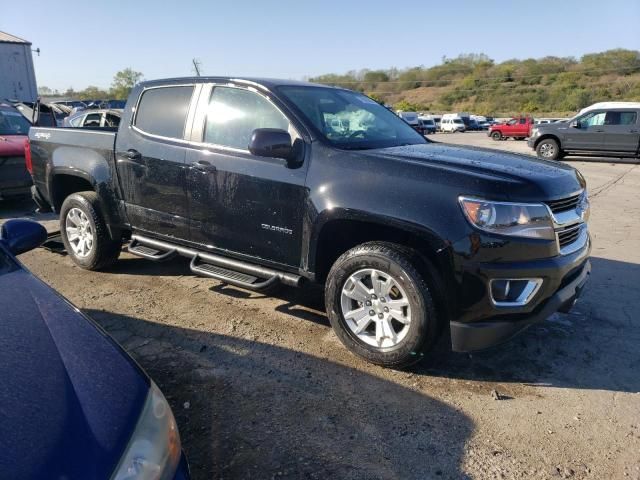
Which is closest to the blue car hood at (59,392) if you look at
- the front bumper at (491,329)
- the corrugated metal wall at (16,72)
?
the front bumper at (491,329)

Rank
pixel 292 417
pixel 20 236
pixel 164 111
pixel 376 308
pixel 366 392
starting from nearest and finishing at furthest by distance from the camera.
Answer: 1. pixel 20 236
2. pixel 292 417
3. pixel 366 392
4. pixel 376 308
5. pixel 164 111

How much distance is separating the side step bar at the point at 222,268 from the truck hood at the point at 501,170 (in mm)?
1144

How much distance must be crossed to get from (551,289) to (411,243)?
34.8 inches

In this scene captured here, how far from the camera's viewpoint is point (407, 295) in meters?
3.14

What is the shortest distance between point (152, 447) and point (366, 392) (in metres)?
1.72

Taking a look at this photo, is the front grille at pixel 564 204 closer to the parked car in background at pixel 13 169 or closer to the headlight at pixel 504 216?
the headlight at pixel 504 216

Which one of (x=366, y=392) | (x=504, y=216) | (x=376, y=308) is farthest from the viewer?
(x=376, y=308)

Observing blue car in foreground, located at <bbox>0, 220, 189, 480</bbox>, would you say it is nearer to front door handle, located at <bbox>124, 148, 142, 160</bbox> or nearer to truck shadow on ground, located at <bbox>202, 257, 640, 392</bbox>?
truck shadow on ground, located at <bbox>202, 257, 640, 392</bbox>

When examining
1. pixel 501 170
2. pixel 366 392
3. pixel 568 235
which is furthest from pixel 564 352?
pixel 366 392

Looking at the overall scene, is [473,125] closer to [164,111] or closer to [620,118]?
[620,118]

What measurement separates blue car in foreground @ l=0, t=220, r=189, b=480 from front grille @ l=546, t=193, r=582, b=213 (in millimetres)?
2491

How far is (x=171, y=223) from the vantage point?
172 inches

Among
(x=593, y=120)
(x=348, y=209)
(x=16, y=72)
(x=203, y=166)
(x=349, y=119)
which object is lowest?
(x=593, y=120)

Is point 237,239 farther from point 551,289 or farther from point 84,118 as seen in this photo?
point 84,118
